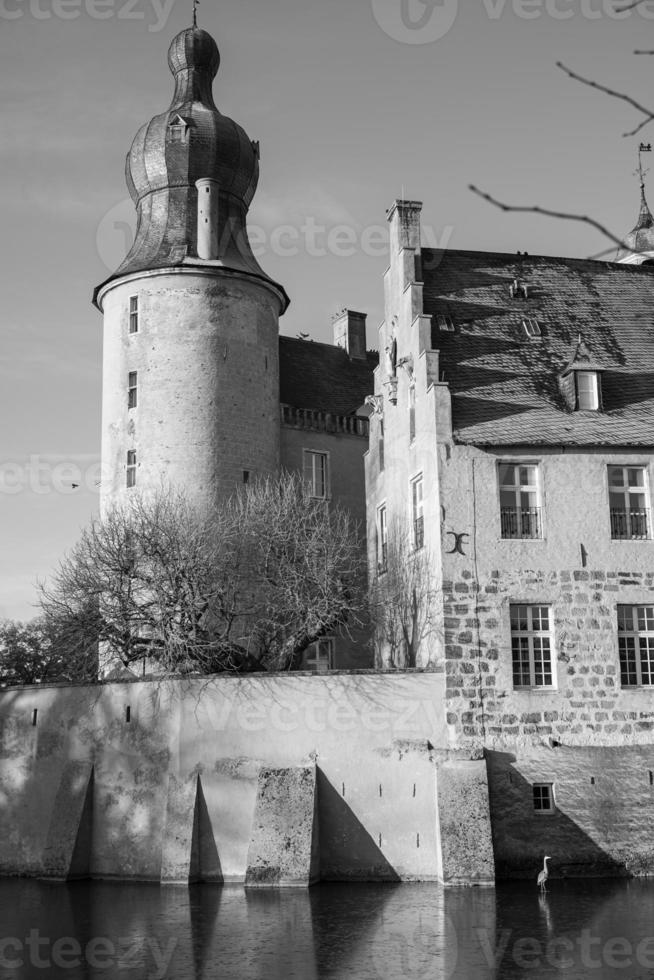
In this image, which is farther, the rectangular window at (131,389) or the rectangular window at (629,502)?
the rectangular window at (131,389)

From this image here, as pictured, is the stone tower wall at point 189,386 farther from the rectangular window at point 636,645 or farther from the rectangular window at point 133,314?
the rectangular window at point 636,645

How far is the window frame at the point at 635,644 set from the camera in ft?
83.7

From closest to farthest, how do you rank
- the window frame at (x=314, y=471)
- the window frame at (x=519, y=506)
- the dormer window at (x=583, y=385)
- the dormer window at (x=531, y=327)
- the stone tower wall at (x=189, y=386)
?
1. the window frame at (x=519, y=506)
2. the dormer window at (x=583, y=385)
3. the dormer window at (x=531, y=327)
4. the stone tower wall at (x=189, y=386)
5. the window frame at (x=314, y=471)

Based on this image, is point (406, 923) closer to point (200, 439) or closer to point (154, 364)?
point (200, 439)

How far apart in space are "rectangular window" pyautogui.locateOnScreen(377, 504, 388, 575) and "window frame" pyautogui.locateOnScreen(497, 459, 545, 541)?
4505 mm

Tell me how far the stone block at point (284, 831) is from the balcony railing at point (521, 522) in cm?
692

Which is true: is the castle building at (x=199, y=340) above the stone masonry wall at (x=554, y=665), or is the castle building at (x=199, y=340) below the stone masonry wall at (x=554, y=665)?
above

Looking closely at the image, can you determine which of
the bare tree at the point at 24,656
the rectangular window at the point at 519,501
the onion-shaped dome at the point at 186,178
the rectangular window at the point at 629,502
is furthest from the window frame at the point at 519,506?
the bare tree at the point at 24,656

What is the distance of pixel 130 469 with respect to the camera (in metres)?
34.6

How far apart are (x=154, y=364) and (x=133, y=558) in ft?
26.7

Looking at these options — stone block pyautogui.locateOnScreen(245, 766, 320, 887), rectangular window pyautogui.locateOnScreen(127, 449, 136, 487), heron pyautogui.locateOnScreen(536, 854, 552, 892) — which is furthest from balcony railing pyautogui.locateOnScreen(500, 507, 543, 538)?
rectangular window pyautogui.locateOnScreen(127, 449, 136, 487)

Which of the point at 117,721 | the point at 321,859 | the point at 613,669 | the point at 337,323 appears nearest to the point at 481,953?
the point at 321,859

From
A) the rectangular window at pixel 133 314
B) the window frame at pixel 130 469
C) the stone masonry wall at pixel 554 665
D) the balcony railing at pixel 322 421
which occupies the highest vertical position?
the rectangular window at pixel 133 314

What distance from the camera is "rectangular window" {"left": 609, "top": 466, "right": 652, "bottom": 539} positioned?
26312mm
